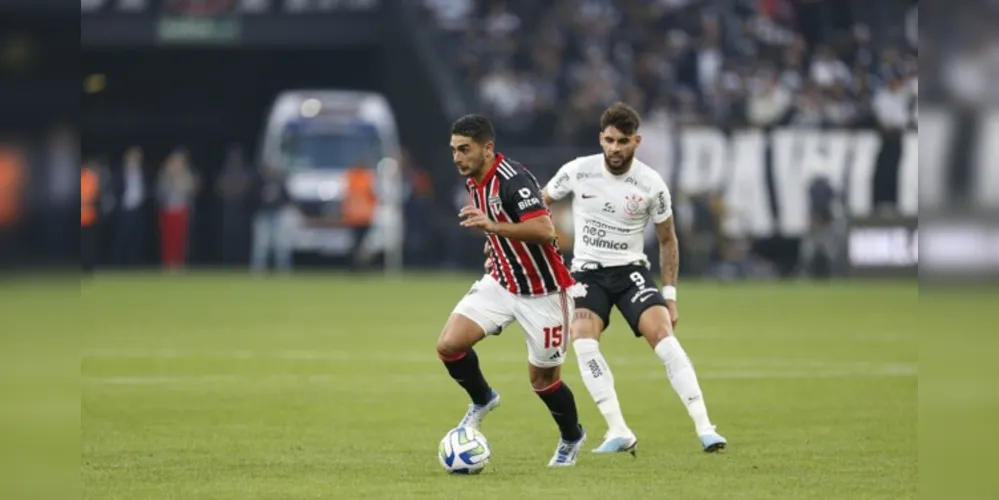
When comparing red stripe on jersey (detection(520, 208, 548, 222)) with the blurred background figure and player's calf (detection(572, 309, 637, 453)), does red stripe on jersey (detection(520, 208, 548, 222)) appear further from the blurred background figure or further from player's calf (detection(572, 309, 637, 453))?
the blurred background figure

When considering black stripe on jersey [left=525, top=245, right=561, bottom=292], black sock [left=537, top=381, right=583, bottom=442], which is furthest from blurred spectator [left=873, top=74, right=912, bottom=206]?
black stripe on jersey [left=525, top=245, right=561, bottom=292]

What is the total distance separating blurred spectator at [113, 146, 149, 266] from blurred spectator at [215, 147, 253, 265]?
1.71 metres

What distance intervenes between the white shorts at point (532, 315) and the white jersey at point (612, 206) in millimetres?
1261

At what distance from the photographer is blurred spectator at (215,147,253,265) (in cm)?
3916

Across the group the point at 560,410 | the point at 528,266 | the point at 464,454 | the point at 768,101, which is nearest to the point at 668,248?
the point at 528,266

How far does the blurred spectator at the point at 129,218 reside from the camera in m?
37.9

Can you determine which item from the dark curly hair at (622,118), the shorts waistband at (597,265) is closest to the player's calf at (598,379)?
the shorts waistband at (597,265)

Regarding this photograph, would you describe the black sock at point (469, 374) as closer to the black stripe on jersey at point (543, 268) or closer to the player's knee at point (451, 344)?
the player's knee at point (451, 344)

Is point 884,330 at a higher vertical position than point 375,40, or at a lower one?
lower

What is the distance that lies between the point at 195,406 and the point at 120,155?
29438 mm

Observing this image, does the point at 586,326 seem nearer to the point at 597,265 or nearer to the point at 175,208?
the point at 597,265

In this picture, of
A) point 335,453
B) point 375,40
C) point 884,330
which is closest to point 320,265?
point 375,40

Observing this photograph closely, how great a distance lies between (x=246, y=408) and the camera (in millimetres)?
15102

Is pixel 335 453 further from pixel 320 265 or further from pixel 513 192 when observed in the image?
pixel 320 265
